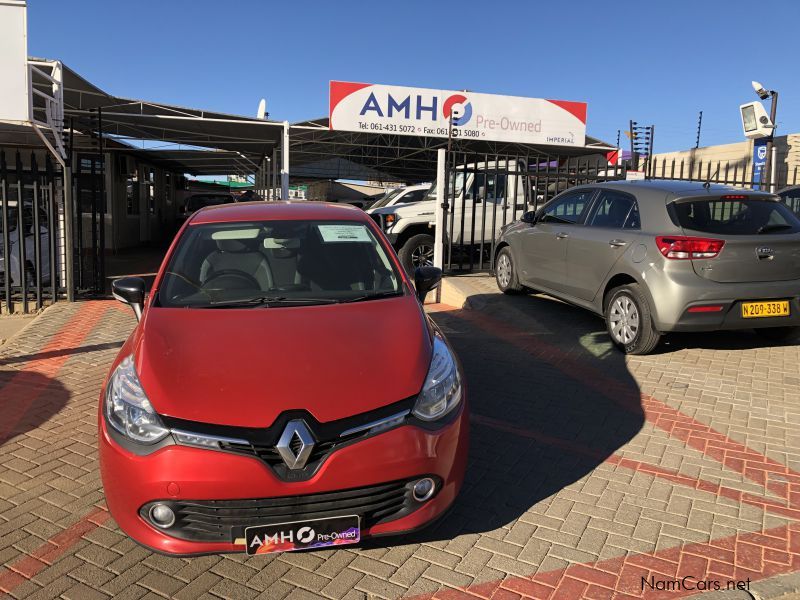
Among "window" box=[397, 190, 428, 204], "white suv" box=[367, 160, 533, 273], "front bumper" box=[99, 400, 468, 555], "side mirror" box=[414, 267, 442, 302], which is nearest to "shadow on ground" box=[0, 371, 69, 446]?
"front bumper" box=[99, 400, 468, 555]

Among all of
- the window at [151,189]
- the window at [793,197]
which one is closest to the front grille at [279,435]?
the window at [793,197]

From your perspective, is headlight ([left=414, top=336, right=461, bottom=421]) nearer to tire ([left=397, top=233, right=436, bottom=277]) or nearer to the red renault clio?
the red renault clio

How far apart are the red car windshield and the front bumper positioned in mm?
1133

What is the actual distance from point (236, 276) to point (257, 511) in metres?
1.71

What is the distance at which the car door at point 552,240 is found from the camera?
23.6ft

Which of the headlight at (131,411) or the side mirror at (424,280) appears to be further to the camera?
the side mirror at (424,280)

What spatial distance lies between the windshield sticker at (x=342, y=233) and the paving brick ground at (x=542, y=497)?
5.29ft

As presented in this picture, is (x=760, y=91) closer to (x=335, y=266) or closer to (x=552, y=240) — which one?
(x=552, y=240)

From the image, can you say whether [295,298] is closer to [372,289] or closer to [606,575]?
[372,289]

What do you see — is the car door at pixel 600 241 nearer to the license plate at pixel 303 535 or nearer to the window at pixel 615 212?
the window at pixel 615 212

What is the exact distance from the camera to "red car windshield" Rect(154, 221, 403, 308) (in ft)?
11.8

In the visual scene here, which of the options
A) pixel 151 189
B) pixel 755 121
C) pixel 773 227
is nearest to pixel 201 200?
pixel 151 189

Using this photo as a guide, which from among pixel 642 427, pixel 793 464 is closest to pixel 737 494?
pixel 793 464

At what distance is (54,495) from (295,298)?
1.77 meters
